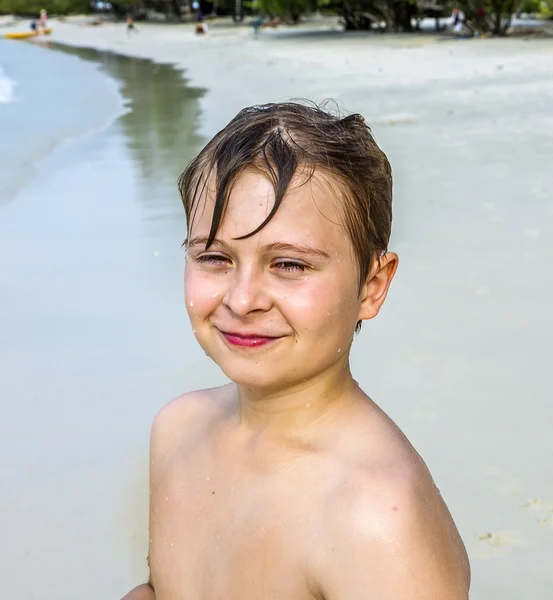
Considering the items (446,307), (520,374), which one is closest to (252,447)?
(520,374)

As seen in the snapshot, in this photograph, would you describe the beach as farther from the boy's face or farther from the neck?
the boy's face

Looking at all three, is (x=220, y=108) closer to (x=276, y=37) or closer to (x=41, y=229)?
(x=41, y=229)

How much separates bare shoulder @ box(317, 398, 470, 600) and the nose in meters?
0.28

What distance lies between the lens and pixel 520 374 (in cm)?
383

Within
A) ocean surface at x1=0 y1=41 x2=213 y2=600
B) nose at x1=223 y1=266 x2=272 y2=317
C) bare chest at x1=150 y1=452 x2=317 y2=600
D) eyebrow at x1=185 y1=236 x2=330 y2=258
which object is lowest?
ocean surface at x1=0 y1=41 x2=213 y2=600

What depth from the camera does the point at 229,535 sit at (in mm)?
1633

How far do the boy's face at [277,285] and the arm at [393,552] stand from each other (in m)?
0.26

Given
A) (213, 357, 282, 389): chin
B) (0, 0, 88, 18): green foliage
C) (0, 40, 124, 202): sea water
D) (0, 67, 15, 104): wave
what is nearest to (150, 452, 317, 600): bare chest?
(213, 357, 282, 389): chin

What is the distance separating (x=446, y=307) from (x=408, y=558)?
128 inches

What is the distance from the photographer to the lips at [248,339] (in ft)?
5.16

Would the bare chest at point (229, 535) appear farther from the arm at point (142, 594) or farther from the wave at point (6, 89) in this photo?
the wave at point (6, 89)

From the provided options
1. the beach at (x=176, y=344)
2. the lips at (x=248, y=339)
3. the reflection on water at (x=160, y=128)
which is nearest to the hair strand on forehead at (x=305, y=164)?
the lips at (x=248, y=339)

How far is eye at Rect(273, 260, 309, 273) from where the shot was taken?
1565 millimetres

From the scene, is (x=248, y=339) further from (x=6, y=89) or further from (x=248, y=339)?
(x=6, y=89)
